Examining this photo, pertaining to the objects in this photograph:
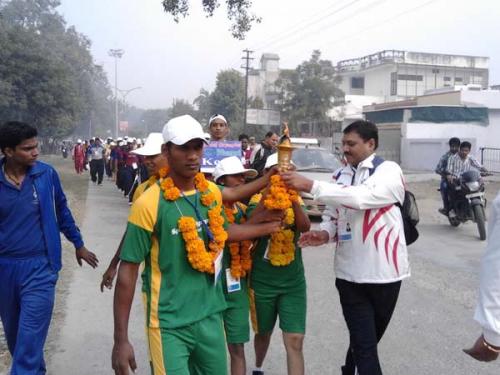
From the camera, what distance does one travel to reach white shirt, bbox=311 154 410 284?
345cm

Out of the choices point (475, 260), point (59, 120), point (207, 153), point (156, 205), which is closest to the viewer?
point (156, 205)

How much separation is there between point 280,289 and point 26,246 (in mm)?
1734

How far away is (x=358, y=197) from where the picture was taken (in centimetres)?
342

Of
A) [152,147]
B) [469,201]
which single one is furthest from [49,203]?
[469,201]

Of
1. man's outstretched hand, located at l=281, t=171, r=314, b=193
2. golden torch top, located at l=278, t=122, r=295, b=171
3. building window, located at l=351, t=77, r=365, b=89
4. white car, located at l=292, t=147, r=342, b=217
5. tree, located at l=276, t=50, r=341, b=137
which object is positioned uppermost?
building window, located at l=351, t=77, r=365, b=89

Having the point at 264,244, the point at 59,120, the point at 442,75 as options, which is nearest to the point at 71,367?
the point at 264,244

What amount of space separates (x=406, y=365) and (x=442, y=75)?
64.4m

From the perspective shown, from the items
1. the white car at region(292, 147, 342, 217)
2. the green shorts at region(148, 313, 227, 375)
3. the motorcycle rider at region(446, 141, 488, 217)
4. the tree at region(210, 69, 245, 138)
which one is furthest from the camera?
the tree at region(210, 69, 245, 138)

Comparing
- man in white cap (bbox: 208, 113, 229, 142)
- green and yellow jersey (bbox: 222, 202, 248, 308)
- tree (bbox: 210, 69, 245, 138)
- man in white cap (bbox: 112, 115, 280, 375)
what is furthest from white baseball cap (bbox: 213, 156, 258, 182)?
tree (bbox: 210, 69, 245, 138)

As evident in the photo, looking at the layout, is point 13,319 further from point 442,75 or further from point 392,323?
point 442,75

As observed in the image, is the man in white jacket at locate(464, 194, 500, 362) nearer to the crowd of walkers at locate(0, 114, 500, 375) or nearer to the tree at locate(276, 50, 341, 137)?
the crowd of walkers at locate(0, 114, 500, 375)

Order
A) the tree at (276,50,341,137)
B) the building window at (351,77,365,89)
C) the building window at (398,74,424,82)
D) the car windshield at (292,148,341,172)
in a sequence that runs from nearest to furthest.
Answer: the car windshield at (292,148,341,172) → the tree at (276,50,341,137) → the building window at (398,74,424,82) → the building window at (351,77,365,89)

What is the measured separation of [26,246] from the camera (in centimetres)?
394

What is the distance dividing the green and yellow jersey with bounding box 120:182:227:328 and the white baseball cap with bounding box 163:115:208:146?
0.27m
